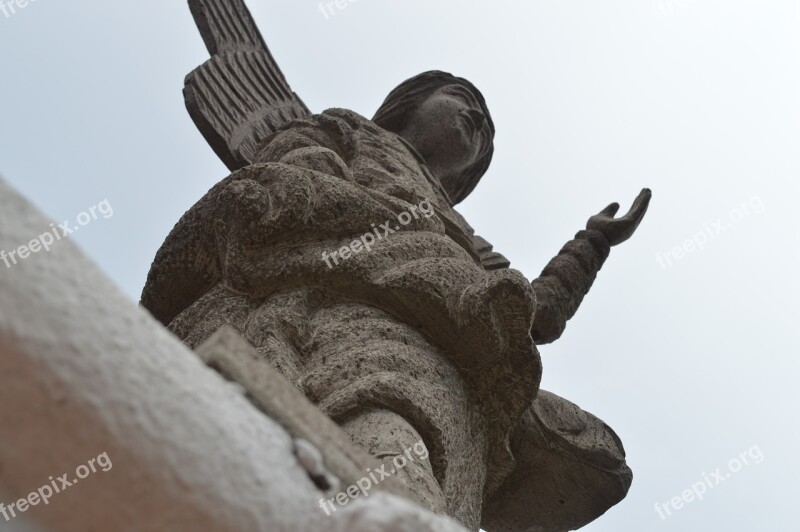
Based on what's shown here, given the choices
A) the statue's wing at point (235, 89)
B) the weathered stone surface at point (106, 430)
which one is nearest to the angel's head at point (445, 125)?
the statue's wing at point (235, 89)

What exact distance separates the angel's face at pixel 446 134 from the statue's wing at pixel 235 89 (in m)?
0.63

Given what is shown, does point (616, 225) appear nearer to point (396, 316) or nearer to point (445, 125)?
point (445, 125)

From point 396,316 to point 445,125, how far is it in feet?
6.44

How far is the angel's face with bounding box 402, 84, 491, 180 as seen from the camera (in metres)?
4.20

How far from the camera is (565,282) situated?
10.9ft

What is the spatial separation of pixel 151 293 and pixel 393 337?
833mm

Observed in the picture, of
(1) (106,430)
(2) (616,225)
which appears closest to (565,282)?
(2) (616,225)

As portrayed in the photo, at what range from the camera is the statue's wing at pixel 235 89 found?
407 cm

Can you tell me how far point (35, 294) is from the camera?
0.77 m

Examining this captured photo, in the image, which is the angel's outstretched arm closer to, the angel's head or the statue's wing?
the angel's head

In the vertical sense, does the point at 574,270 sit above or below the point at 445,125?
below

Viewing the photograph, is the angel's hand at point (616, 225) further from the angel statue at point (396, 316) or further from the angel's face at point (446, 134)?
the angel's face at point (446, 134)

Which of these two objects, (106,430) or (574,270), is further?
(574,270)

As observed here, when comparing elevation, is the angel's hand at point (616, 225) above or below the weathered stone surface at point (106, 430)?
above
